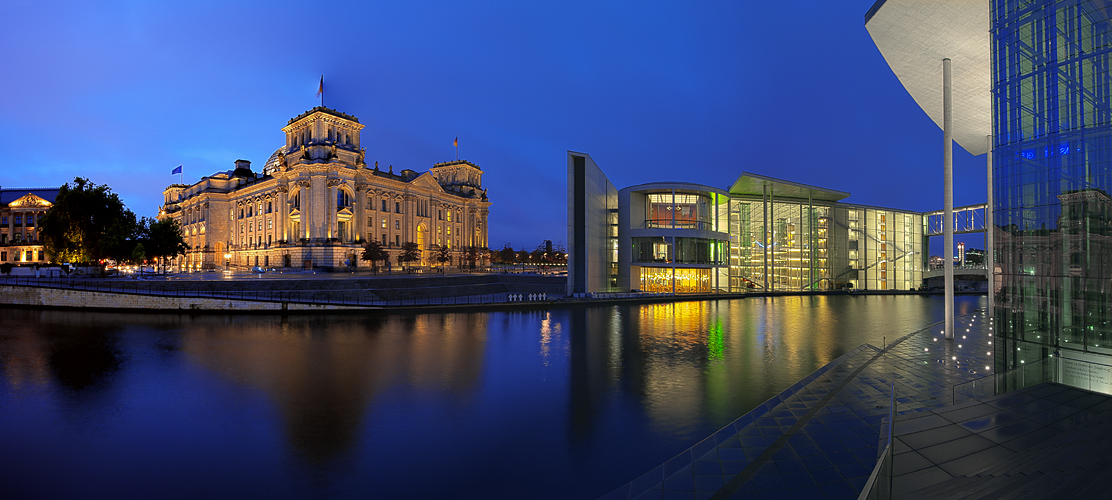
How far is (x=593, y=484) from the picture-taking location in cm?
805

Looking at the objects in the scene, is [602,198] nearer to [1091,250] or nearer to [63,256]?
[1091,250]

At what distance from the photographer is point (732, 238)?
61188 mm

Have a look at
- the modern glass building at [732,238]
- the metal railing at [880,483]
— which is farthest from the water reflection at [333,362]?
the modern glass building at [732,238]

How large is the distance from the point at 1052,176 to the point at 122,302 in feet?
172

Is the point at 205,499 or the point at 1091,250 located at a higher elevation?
the point at 1091,250

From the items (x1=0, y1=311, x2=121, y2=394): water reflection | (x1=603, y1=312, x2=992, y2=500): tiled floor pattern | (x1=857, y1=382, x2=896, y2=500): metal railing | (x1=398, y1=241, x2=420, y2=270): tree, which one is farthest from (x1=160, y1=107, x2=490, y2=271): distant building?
(x1=857, y1=382, x2=896, y2=500): metal railing

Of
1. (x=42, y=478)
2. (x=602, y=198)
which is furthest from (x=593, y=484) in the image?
(x=602, y=198)

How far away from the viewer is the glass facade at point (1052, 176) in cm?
1112

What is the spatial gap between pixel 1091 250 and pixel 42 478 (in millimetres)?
23096

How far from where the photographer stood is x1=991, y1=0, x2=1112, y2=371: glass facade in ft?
36.5

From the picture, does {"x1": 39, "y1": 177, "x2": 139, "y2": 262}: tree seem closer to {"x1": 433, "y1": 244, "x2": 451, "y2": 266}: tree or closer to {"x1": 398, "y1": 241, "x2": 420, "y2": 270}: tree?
{"x1": 398, "y1": 241, "x2": 420, "y2": 270}: tree

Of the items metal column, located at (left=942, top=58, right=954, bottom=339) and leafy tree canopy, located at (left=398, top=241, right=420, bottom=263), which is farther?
leafy tree canopy, located at (left=398, top=241, right=420, bottom=263)

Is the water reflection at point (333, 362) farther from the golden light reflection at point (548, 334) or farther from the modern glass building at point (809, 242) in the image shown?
the modern glass building at point (809, 242)

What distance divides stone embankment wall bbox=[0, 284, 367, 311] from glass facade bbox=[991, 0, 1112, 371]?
35298 mm
